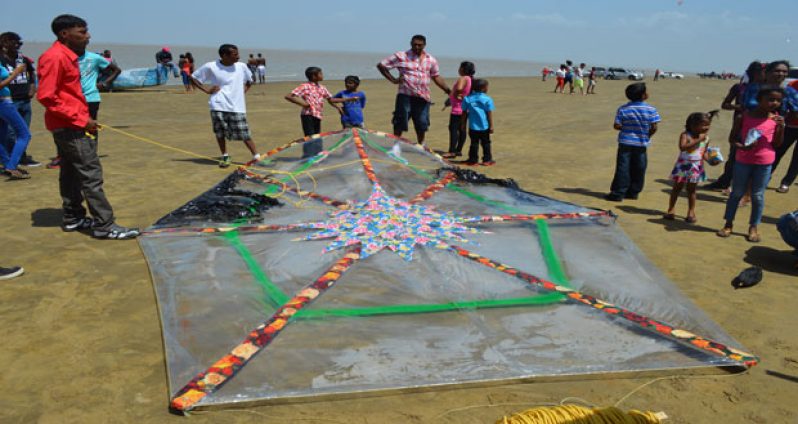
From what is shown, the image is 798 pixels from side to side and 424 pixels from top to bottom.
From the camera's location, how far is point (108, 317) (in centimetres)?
302

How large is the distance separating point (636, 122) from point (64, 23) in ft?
17.9

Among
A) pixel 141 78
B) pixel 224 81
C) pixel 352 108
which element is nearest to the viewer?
pixel 224 81

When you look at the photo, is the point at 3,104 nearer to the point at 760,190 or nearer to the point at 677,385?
the point at 677,385

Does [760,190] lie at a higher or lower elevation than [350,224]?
higher

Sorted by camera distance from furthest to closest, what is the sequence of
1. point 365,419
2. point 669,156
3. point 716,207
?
point 669,156 < point 716,207 < point 365,419

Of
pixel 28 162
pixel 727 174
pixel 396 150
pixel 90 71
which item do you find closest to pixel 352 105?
pixel 396 150

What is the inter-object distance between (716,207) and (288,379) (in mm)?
5269

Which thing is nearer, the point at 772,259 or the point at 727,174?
the point at 772,259

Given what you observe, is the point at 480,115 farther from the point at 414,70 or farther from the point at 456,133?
the point at 414,70

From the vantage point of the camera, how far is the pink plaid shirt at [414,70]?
712 centimetres

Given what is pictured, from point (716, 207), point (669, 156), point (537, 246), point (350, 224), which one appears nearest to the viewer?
point (537, 246)

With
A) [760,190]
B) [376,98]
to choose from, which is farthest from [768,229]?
[376,98]

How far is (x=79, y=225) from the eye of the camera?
4434 mm

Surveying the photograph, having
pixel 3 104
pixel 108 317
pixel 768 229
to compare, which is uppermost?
pixel 3 104
